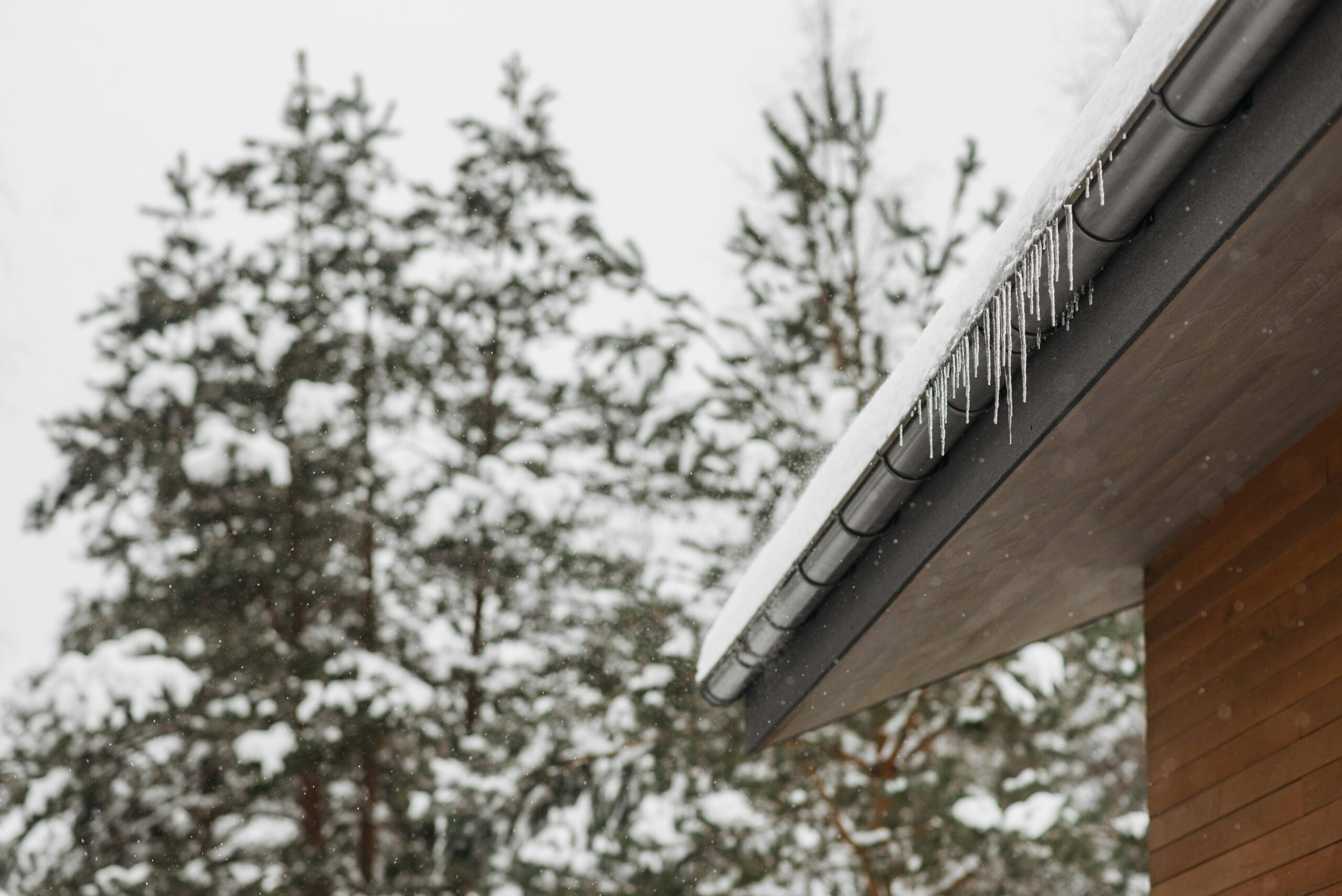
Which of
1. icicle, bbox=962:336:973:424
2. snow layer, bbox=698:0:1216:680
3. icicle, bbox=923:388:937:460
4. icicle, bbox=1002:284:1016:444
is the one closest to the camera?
snow layer, bbox=698:0:1216:680

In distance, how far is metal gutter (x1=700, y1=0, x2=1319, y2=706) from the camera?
4.40 ft

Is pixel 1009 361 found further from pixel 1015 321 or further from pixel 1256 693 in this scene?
pixel 1256 693

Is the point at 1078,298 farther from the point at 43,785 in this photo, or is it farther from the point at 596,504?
the point at 43,785

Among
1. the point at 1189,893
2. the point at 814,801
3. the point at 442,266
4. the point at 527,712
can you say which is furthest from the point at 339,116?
the point at 1189,893

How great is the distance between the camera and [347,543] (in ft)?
30.6

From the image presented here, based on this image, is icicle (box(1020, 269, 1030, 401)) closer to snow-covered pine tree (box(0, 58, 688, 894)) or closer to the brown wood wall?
the brown wood wall

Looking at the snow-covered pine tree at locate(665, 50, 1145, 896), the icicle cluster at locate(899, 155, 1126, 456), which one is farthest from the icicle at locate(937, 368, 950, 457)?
the snow-covered pine tree at locate(665, 50, 1145, 896)

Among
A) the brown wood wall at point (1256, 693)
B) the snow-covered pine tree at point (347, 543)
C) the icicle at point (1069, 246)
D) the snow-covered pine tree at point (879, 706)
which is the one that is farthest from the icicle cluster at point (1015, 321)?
the snow-covered pine tree at point (347, 543)

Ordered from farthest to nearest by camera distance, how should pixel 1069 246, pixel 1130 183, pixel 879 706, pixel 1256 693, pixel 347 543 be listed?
pixel 347 543
pixel 879 706
pixel 1256 693
pixel 1069 246
pixel 1130 183

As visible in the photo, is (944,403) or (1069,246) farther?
(944,403)

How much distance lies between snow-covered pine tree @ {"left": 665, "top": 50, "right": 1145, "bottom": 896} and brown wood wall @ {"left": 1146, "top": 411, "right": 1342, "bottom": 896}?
4180mm

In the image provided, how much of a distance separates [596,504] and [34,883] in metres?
4.45

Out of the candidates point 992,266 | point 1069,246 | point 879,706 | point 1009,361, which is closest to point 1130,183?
point 1069,246

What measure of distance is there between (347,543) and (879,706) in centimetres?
464
